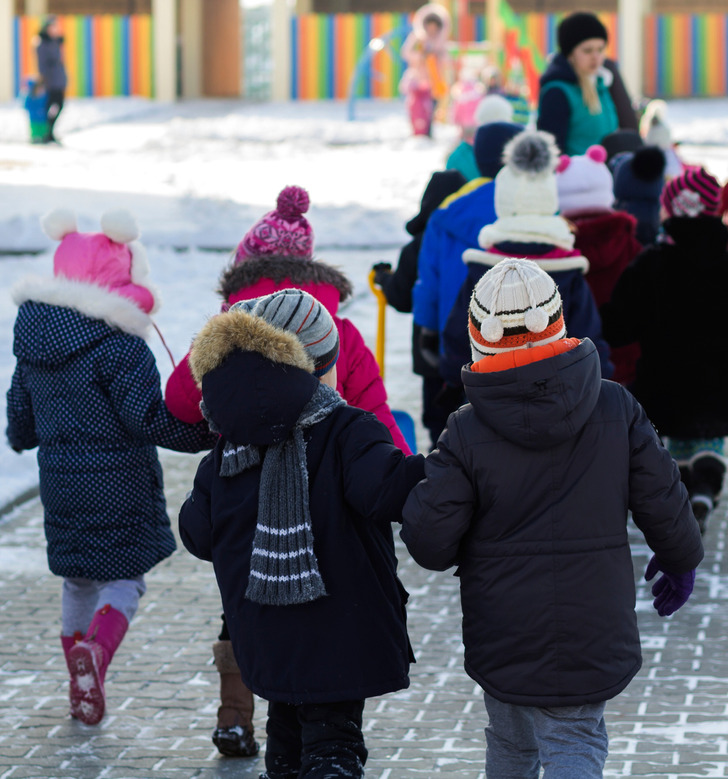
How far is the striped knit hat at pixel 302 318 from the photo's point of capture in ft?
10.2

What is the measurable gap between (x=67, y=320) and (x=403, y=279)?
253cm

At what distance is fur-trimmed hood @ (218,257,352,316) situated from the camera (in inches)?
158

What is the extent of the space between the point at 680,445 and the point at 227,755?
112 inches

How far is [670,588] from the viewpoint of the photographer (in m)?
3.20

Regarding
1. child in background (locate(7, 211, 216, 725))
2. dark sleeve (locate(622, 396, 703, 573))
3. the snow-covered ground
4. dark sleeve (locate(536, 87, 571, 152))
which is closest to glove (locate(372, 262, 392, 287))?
the snow-covered ground

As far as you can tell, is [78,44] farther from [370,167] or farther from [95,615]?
[95,615]

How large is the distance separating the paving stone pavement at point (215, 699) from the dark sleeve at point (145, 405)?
2.77 ft

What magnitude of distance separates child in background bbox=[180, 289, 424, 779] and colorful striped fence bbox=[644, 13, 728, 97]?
27.9 meters

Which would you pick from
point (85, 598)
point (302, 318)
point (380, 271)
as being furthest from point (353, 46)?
point (302, 318)

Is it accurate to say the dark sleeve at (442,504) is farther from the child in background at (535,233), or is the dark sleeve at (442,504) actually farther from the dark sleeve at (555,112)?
the dark sleeve at (555,112)

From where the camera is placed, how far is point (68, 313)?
13.7ft

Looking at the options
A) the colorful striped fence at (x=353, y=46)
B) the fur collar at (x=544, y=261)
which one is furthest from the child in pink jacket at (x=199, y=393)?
the colorful striped fence at (x=353, y=46)

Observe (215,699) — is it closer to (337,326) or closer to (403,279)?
(337,326)

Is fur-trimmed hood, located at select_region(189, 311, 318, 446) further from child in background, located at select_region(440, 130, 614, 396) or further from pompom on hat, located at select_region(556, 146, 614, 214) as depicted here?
pompom on hat, located at select_region(556, 146, 614, 214)
